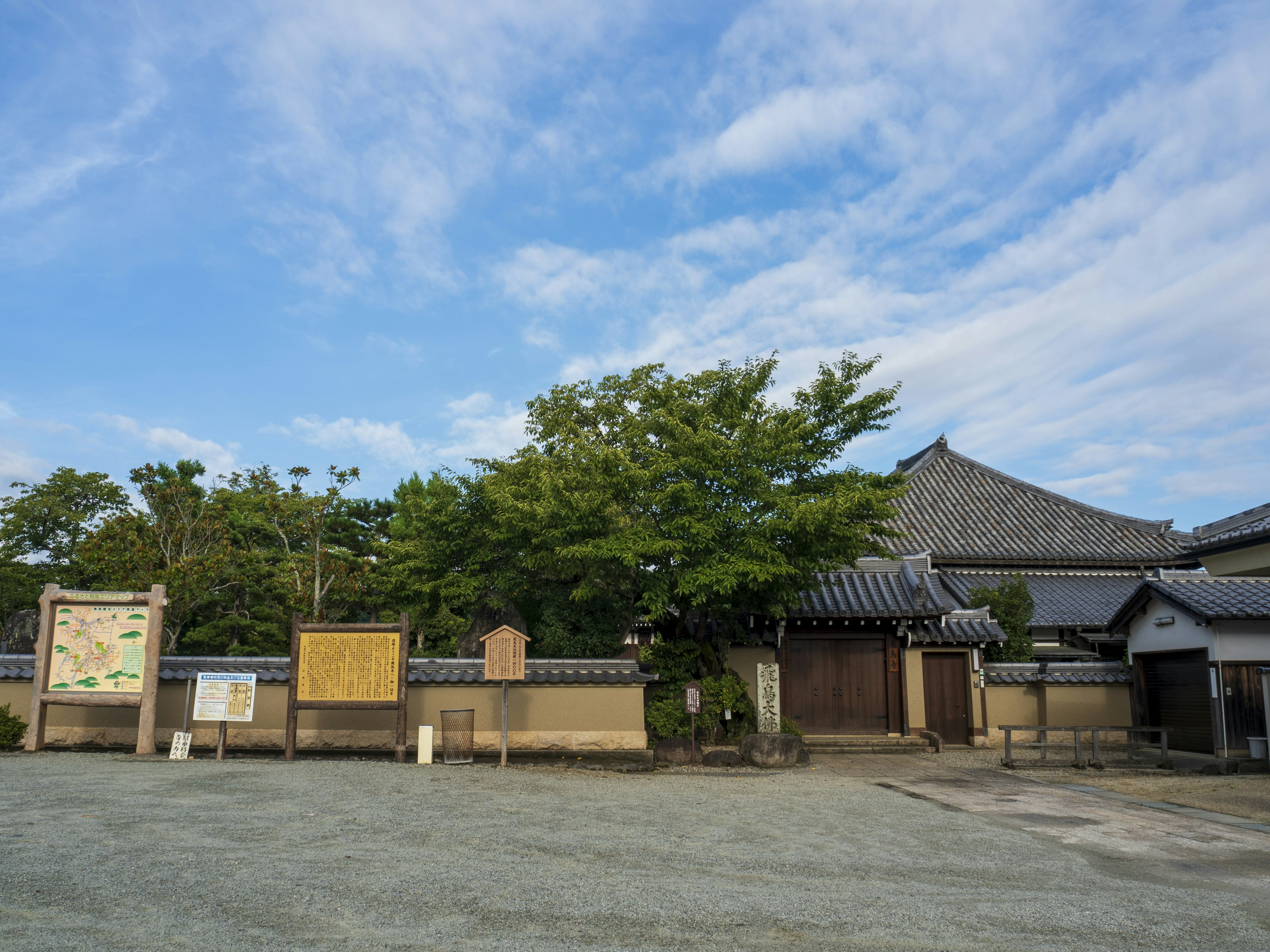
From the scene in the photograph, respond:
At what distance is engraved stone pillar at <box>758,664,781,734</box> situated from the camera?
1684 centimetres

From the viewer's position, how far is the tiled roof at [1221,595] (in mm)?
15758

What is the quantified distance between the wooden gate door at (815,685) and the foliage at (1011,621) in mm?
4104

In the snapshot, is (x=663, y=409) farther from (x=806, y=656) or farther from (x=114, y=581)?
(x=114, y=581)

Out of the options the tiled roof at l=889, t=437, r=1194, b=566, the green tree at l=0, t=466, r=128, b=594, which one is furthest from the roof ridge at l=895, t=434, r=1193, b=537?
the green tree at l=0, t=466, r=128, b=594

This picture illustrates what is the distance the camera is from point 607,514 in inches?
601

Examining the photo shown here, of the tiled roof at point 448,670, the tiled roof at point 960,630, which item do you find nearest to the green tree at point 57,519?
the tiled roof at point 448,670

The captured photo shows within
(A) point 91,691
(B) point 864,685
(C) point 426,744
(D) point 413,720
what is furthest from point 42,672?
(B) point 864,685

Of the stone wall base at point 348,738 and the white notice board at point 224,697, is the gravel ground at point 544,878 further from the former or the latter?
the stone wall base at point 348,738

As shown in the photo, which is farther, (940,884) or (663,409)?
(663,409)

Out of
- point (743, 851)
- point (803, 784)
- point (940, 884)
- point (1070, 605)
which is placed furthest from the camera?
point (1070, 605)

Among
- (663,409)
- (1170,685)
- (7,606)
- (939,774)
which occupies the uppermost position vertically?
(663,409)

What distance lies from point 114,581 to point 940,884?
2255 cm

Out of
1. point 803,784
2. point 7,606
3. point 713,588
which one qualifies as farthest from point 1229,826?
point 7,606

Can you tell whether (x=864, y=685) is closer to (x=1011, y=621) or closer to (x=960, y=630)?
(x=960, y=630)
